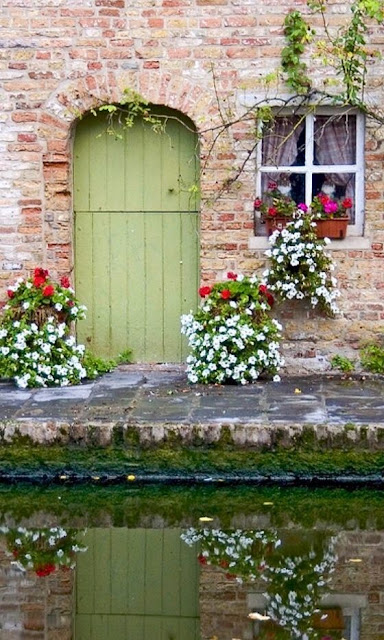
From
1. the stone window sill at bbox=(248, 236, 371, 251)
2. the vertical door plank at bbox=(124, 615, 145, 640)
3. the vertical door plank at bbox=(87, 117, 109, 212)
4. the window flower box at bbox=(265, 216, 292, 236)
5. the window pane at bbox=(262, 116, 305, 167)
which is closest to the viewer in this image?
the vertical door plank at bbox=(124, 615, 145, 640)

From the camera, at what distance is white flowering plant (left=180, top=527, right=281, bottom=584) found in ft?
21.0

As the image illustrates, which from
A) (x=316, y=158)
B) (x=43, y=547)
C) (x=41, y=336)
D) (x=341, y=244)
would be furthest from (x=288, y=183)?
(x=43, y=547)

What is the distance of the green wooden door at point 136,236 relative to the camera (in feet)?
35.3

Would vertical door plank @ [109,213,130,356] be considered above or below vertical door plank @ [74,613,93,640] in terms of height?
above

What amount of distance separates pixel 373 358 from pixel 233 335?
4.53 feet

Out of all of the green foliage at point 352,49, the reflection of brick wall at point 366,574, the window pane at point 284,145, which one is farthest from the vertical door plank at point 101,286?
the reflection of brick wall at point 366,574

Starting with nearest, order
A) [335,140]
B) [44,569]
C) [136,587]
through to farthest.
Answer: [136,587]
[44,569]
[335,140]

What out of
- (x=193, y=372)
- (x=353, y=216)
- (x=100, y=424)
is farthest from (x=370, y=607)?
(x=353, y=216)

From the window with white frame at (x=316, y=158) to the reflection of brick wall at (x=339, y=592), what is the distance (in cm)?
443

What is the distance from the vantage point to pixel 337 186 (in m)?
10.7

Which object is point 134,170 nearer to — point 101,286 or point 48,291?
point 101,286

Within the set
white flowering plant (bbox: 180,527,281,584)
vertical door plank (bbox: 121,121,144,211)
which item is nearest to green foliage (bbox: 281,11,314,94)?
vertical door plank (bbox: 121,121,144,211)

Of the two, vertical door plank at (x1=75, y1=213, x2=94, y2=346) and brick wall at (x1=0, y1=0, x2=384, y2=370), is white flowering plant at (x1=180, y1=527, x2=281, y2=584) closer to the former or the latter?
brick wall at (x1=0, y1=0, x2=384, y2=370)

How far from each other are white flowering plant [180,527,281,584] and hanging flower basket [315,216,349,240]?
3.91m
